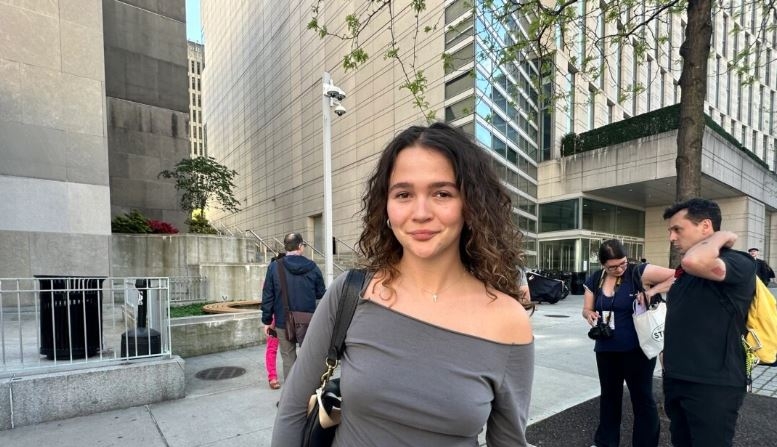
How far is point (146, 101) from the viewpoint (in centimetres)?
1552

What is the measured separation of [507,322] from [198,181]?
701 inches

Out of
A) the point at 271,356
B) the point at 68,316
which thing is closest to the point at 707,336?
the point at 271,356

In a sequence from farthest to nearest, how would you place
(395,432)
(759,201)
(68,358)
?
(759,201)
(68,358)
(395,432)

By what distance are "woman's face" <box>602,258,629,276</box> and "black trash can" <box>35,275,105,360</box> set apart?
17.6ft

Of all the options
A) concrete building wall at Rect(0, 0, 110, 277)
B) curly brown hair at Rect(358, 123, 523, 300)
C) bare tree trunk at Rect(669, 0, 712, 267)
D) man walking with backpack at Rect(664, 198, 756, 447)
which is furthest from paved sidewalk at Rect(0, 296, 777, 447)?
concrete building wall at Rect(0, 0, 110, 277)

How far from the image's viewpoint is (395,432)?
51.2 inches

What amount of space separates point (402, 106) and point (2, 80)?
1731 centimetres

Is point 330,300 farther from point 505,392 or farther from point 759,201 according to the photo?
point 759,201

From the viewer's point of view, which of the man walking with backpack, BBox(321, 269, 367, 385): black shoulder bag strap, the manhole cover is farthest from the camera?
the manhole cover

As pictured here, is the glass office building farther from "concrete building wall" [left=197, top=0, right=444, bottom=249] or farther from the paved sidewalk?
the paved sidewalk

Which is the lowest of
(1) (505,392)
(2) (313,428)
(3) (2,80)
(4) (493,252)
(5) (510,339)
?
(2) (313,428)

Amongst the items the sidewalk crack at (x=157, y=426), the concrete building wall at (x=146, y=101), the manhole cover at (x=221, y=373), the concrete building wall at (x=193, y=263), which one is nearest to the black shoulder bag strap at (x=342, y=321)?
the sidewalk crack at (x=157, y=426)

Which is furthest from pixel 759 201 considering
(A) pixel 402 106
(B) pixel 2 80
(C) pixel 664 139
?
(B) pixel 2 80

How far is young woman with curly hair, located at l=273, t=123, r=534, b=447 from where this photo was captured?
1289mm
